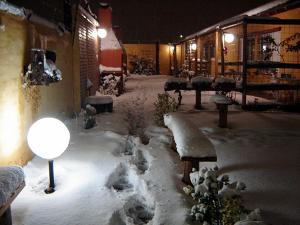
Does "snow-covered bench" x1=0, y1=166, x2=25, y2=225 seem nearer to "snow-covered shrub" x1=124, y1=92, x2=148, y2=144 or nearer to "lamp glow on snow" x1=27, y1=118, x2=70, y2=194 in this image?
"lamp glow on snow" x1=27, y1=118, x2=70, y2=194

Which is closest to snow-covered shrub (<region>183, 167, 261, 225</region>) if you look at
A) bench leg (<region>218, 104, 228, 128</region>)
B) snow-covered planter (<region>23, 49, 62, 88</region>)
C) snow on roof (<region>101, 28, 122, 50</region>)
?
snow-covered planter (<region>23, 49, 62, 88</region>)

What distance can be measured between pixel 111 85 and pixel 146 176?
12059 mm

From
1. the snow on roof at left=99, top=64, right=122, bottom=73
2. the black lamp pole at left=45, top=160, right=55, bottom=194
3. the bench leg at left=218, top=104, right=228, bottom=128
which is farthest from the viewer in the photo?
the snow on roof at left=99, top=64, right=122, bottom=73

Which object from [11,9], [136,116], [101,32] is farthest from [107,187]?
[101,32]

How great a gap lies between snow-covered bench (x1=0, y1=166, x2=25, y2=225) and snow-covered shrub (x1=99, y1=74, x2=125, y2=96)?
43.6 ft

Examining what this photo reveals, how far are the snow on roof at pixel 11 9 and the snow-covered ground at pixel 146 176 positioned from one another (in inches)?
95.4

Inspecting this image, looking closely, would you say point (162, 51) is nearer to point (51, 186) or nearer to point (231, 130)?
point (231, 130)

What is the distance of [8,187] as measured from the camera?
3.37 meters

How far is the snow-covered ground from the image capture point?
4.33 m

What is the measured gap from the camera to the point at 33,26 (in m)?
6.75

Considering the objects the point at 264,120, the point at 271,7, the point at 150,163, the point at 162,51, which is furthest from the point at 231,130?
the point at 162,51

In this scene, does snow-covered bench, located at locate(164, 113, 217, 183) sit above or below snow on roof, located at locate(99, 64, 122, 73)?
below

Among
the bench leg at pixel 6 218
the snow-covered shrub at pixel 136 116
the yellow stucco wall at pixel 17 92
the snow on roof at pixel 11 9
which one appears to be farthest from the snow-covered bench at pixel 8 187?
the snow-covered shrub at pixel 136 116

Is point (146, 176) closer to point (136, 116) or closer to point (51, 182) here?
point (51, 182)
